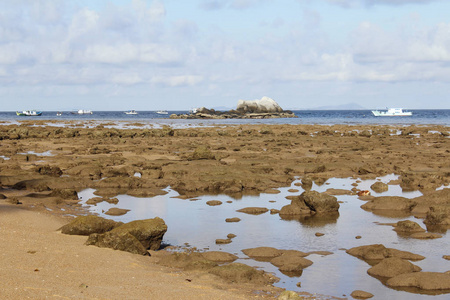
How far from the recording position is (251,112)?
170125 mm

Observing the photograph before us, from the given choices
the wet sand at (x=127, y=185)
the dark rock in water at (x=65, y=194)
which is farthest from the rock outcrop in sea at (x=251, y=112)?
the dark rock in water at (x=65, y=194)

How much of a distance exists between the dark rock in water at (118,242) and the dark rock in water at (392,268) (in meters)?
5.68

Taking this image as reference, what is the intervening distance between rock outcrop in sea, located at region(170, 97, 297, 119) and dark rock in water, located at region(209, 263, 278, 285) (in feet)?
485

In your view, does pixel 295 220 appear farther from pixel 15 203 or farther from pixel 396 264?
pixel 15 203

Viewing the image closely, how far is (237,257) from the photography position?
12875 mm

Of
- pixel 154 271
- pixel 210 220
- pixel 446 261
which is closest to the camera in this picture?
pixel 154 271

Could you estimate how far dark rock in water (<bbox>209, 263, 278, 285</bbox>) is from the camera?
1072 cm

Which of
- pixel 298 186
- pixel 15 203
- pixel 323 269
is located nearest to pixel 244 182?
pixel 298 186

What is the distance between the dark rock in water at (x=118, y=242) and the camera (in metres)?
12.4

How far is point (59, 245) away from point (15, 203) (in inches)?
279

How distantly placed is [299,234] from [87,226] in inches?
252

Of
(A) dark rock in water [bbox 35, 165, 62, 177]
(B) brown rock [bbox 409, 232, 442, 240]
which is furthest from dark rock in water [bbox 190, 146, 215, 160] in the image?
(B) brown rock [bbox 409, 232, 442, 240]

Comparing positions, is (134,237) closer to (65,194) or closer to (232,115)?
(65,194)

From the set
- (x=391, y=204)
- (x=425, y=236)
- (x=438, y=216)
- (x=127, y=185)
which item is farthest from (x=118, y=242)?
(x=391, y=204)
